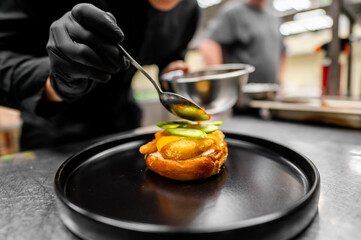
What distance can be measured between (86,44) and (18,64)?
0.56 m

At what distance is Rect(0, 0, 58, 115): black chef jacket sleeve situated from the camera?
42.6 inches

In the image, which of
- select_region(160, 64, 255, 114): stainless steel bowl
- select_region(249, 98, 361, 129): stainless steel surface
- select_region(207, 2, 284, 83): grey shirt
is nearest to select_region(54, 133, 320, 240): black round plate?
select_region(160, 64, 255, 114): stainless steel bowl

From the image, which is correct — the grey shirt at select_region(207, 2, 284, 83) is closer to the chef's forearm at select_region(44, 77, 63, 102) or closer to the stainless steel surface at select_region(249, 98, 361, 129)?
the stainless steel surface at select_region(249, 98, 361, 129)

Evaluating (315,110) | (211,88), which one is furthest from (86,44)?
(315,110)

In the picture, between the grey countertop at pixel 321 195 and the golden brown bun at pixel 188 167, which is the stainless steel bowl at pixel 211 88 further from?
the golden brown bun at pixel 188 167

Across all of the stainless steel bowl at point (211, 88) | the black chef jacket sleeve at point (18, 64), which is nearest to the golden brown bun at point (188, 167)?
the stainless steel bowl at point (211, 88)

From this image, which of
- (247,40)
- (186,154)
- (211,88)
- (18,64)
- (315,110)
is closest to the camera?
(186,154)

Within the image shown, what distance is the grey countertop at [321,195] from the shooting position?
0.54m

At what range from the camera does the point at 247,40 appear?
2783 millimetres

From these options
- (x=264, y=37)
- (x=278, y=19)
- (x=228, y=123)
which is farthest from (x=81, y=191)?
(x=278, y=19)

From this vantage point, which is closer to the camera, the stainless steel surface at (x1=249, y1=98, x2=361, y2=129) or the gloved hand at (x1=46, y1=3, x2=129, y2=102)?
the gloved hand at (x1=46, y1=3, x2=129, y2=102)

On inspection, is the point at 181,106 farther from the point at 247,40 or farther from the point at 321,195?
the point at 247,40

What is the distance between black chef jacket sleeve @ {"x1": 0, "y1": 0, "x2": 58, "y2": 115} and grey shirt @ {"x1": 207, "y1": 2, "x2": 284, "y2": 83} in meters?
2.12

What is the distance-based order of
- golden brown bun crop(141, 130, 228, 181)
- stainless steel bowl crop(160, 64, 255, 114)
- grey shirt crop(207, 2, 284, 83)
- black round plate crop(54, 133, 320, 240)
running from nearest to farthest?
black round plate crop(54, 133, 320, 240)
golden brown bun crop(141, 130, 228, 181)
stainless steel bowl crop(160, 64, 255, 114)
grey shirt crop(207, 2, 284, 83)
